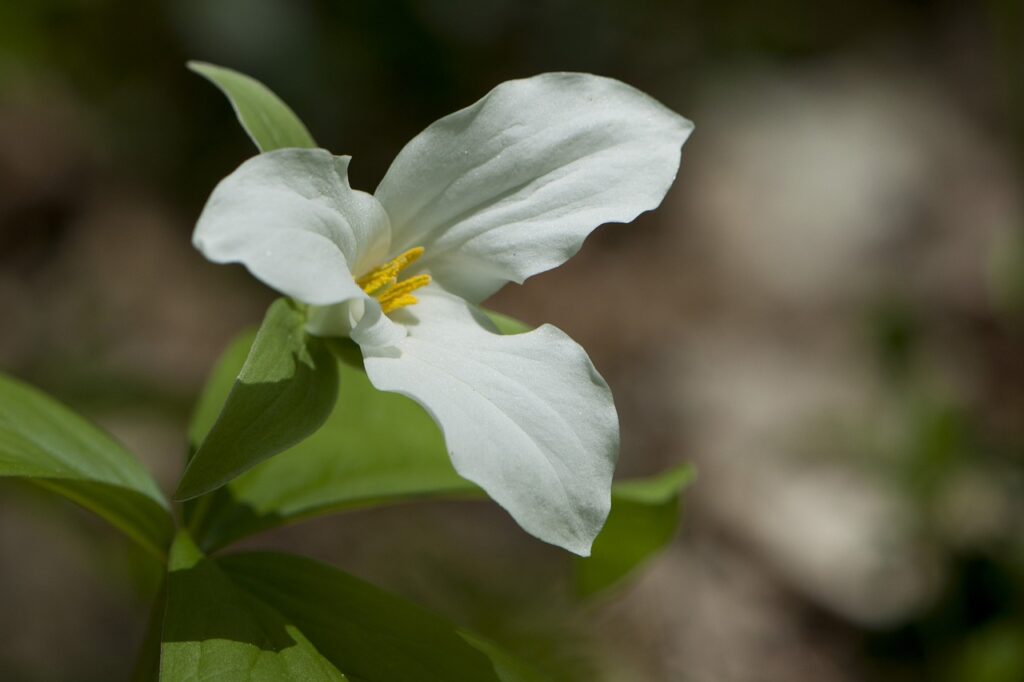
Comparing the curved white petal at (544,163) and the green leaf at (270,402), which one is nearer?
the green leaf at (270,402)

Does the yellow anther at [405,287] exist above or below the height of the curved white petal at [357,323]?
below

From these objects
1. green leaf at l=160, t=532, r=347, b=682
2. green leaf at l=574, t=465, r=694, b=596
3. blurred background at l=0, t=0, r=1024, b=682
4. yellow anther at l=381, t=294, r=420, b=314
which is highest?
yellow anther at l=381, t=294, r=420, b=314

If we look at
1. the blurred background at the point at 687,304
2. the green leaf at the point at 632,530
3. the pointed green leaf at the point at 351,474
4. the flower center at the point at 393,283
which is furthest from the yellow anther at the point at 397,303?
the blurred background at the point at 687,304

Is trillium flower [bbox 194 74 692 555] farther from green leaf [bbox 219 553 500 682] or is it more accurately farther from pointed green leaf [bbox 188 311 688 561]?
green leaf [bbox 219 553 500 682]

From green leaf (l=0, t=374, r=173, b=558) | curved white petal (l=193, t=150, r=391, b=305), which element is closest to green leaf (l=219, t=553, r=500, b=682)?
green leaf (l=0, t=374, r=173, b=558)

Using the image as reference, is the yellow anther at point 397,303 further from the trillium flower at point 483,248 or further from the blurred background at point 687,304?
the blurred background at point 687,304

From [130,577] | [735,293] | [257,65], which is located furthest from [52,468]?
[735,293]

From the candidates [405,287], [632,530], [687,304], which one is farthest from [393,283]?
[687,304]
